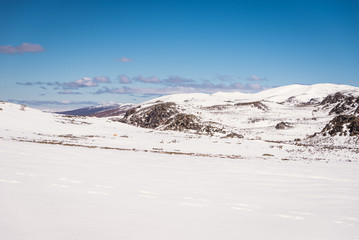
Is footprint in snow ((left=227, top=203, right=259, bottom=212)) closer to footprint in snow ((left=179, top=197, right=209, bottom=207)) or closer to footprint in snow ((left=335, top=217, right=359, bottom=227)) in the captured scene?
footprint in snow ((left=179, top=197, right=209, bottom=207))

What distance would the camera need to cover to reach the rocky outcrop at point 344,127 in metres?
32.9

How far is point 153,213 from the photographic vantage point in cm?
555

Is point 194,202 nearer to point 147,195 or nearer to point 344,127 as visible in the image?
point 147,195

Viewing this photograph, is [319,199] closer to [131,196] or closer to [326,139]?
[131,196]

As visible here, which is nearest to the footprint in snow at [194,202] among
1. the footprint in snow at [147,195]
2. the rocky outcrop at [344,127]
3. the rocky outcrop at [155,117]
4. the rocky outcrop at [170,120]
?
the footprint in snow at [147,195]

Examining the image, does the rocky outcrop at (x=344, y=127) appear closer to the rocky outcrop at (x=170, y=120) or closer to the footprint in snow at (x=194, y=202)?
the rocky outcrop at (x=170, y=120)

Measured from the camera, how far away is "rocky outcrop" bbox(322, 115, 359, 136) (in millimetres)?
32938

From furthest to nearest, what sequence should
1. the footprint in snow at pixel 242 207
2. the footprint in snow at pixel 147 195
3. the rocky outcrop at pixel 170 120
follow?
the rocky outcrop at pixel 170 120 < the footprint in snow at pixel 147 195 < the footprint in snow at pixel 242 207

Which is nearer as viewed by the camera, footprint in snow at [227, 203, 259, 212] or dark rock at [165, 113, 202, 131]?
footprint in snow at [227, 203, 259, 212]

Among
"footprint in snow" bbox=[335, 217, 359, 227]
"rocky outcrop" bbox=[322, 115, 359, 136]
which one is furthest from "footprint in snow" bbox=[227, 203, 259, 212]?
"rocky outcrop" bbox=[322, 115, 359, 136]

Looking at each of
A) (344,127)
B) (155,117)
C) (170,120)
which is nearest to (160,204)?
(344,127)

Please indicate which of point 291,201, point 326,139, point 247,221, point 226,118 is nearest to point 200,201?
point 247,221

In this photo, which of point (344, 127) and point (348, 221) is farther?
point (344, 127)

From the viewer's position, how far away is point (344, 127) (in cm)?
3466
